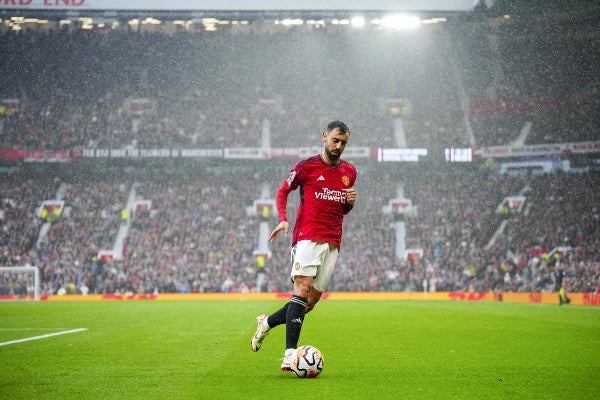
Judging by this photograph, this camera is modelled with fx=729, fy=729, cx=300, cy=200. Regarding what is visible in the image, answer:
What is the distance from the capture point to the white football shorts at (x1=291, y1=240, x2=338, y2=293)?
768 cm

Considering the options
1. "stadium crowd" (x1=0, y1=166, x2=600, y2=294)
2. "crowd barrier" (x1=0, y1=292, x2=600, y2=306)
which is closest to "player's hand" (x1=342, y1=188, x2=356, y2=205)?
"stadium crowd" (x1=0, y1=166, x2=600, y2=294)

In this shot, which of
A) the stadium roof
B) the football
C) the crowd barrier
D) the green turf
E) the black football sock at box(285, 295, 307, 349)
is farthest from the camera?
the stadium roof

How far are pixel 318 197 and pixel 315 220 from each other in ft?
0.89

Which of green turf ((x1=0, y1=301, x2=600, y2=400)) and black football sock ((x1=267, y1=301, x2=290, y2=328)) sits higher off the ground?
black football sock ((x1=267, y1=301, x2=290, y2=328))

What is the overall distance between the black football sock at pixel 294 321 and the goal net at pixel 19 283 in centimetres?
3433

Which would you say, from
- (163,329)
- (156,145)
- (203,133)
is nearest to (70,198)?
(156,145)

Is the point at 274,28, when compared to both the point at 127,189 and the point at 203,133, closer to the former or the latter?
the point at 203,133

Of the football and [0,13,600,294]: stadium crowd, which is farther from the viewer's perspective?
[0,13,600,294]: stadium crowd

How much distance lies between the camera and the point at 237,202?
48469mm

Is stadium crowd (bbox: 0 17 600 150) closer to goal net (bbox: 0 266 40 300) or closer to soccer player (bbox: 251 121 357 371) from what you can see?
goal net (bbox: 0 266 40 300)

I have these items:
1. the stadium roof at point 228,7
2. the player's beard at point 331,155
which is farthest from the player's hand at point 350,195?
the stadium roof at point 228,7

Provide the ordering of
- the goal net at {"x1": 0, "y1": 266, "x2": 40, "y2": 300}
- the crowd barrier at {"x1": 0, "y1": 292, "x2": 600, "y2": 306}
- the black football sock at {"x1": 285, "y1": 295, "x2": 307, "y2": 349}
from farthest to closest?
the goal net at {"x1": 0, "y1": 266, "x2": 40, "y2": 300} < the crowd barrier at {"x1": 0, "y1": 292, "x2": 600, "y2": 306} < the black football sock at {"x1": 285, "y1": 295, "x2": 307, "y2": 349}

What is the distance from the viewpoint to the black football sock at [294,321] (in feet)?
24.2

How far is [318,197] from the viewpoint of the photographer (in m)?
7.95
